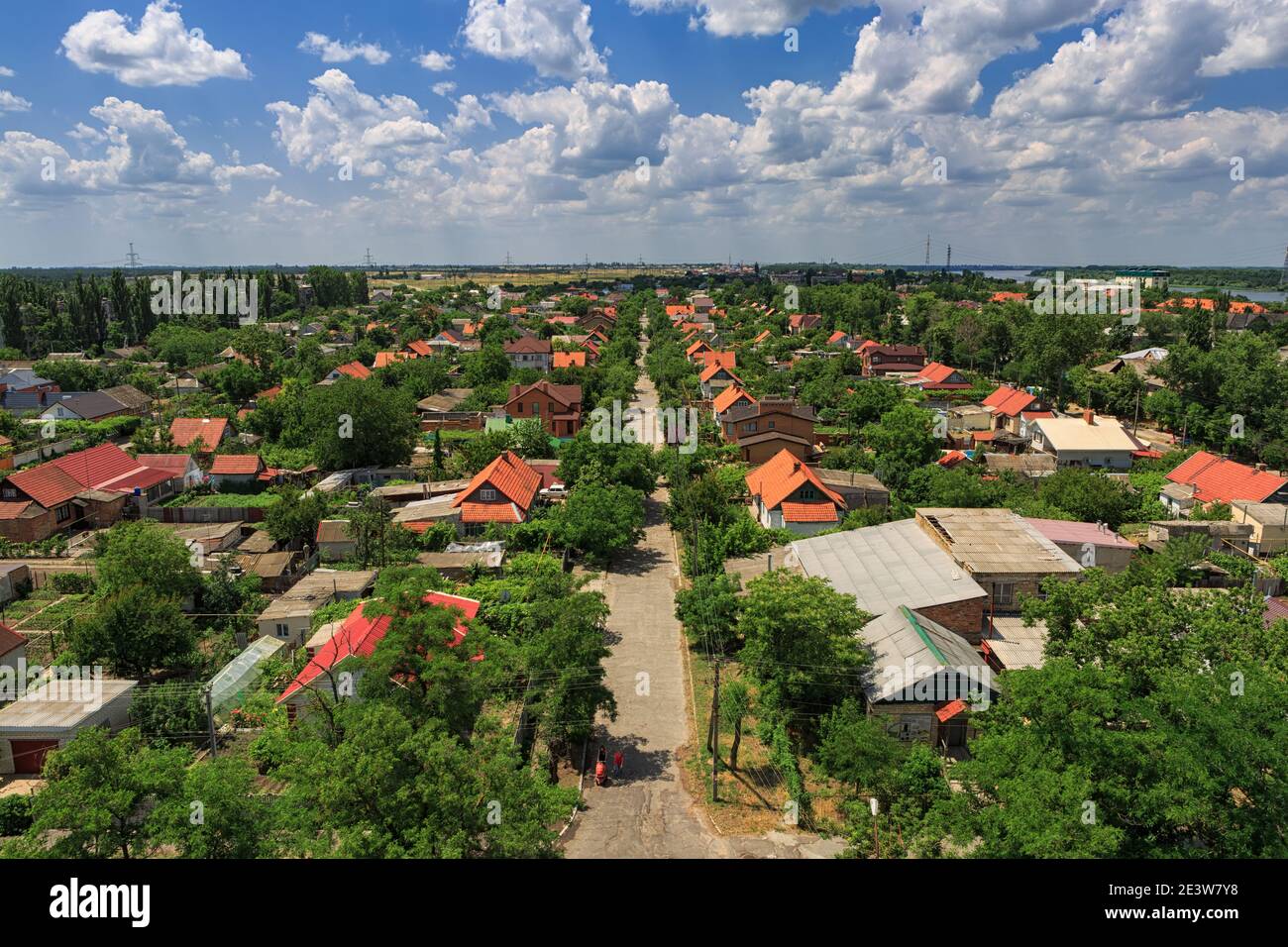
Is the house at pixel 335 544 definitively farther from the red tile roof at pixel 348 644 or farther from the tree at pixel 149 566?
the red tile roof at pixel 348 644

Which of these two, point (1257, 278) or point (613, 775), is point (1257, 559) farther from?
point (1257, 278)

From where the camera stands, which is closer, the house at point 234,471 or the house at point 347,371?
the house at point 234,471

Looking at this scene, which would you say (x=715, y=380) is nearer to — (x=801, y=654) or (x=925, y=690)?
(x=801, y=654)

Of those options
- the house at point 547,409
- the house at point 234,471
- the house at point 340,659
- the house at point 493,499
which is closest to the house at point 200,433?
the house at point 234,471

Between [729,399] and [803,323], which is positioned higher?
[803,323]

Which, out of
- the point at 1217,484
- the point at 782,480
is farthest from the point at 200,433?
the point at 1217,484
